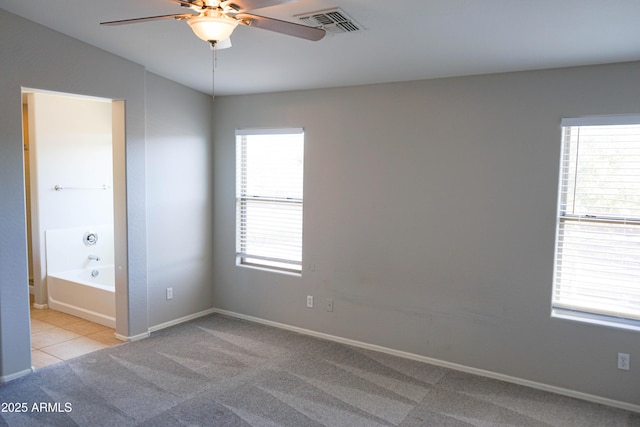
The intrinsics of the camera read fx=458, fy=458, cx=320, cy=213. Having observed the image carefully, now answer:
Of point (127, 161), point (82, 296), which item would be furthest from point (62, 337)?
point (127, 161)

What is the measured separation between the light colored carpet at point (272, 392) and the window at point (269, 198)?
1.09 m

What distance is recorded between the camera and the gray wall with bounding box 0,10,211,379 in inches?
136

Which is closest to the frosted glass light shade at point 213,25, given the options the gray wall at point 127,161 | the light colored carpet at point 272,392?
the gray wall at point 127,161

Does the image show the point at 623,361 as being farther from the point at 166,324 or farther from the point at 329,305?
the point at 166,324

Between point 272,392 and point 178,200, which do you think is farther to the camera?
point 178,200

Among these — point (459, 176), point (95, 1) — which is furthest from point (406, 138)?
point (95, 1)

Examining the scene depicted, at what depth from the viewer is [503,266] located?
3664mm

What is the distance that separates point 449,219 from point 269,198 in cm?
199

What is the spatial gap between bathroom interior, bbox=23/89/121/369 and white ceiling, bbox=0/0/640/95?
152 cm

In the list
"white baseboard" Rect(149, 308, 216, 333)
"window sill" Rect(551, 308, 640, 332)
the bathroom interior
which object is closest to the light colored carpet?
"white baseboard" Rect(149, 308, 216, 333)

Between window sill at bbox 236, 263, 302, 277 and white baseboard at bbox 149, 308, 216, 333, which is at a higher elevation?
window sill at bbox 236, 263, 302, 277

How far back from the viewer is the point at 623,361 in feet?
10.7

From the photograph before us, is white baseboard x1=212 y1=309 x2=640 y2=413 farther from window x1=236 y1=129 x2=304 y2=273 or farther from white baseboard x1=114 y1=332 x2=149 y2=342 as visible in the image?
white baseboard x1=114 y1=332 x2=149 y2=342

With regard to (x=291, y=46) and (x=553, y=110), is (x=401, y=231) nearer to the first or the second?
(x=553, y=110)
